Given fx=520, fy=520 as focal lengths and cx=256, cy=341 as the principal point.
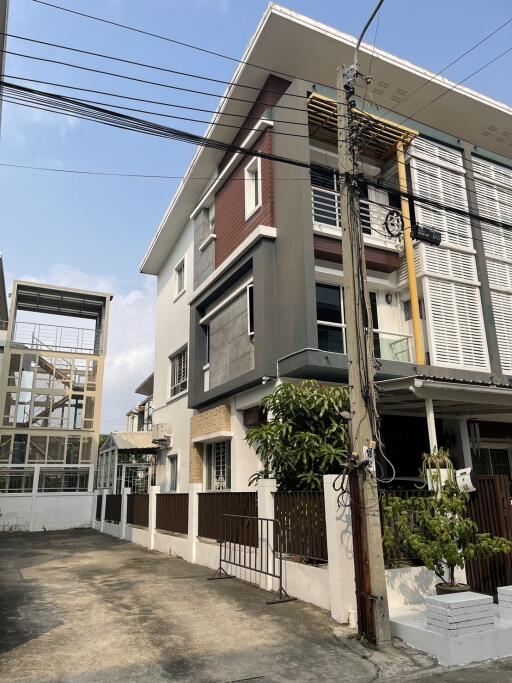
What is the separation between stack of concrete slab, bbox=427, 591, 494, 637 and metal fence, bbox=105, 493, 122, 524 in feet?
46.4

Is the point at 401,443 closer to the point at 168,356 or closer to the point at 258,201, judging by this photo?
the point at 258,201

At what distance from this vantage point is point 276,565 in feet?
26.3

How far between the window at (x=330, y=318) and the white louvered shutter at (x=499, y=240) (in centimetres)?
436

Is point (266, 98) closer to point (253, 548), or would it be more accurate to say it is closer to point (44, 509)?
point (253, 548)

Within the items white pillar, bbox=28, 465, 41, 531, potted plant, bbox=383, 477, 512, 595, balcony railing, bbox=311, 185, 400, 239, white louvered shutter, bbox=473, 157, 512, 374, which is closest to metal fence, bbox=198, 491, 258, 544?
potted plant, bbox=383, 477, 512, 595

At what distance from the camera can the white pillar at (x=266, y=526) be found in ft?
26.5

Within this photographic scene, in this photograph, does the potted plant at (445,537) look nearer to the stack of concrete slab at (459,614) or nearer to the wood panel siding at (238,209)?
the stack of concrete slab at (459,614)

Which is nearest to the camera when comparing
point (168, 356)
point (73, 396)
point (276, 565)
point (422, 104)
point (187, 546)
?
point (276, 565)

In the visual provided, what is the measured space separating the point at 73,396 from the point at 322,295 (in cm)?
1613

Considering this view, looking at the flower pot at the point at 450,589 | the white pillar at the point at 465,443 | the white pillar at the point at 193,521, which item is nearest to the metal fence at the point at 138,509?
the white pillar at the point at 193,521

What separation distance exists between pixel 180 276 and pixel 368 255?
9.24m

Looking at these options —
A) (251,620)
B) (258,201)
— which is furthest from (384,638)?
(258,201)

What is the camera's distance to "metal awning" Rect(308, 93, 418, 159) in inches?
487

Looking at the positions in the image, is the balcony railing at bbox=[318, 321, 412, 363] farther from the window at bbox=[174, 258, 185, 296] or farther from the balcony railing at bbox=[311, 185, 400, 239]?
the window at bbox=[174, 258, 185, 296]
